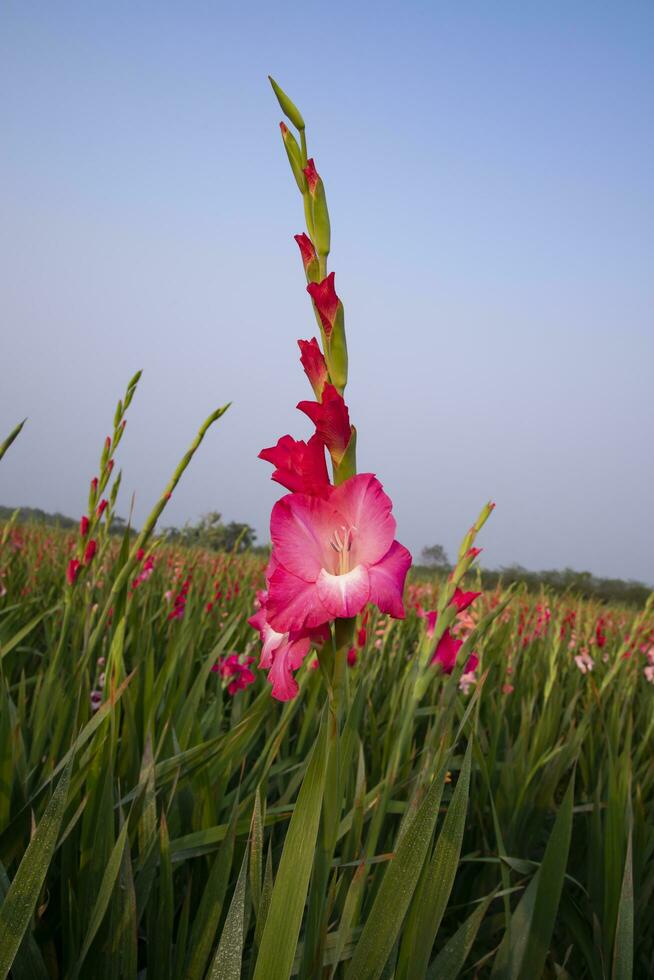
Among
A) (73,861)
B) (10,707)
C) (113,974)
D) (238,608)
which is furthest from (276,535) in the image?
(238,608)

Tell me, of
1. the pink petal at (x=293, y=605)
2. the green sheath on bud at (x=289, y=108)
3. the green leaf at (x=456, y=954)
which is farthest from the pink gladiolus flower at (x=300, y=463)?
the green leaf at (x=456, y=954)

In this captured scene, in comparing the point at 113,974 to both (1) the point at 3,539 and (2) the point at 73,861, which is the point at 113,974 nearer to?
(2) the point at 73,861

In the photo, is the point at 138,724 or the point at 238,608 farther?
the point at 238,608

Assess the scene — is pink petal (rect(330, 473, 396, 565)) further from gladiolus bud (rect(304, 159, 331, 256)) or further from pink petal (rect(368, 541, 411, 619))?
gladiolus bud (rect(304, 159, 331, 256))

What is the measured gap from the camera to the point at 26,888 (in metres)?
0.80

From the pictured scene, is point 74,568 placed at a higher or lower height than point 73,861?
higher

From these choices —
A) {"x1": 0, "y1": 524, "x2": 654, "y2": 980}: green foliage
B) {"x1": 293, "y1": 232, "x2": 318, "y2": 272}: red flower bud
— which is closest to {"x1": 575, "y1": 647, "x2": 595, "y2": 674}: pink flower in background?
{"x1": 0, "y1": 524, "x2": 654, "y2": 980}: green foliage

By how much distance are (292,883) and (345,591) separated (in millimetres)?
300

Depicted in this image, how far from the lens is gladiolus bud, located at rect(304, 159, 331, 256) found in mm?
833

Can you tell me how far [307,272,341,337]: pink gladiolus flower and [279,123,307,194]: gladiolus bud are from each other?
129mm

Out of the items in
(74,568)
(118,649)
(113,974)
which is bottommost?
(113,974)

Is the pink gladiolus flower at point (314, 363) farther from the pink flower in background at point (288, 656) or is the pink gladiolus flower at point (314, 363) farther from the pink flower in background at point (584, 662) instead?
the pink flower in background at point (584, 662)

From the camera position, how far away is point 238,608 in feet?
12.8

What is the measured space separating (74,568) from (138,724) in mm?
453
